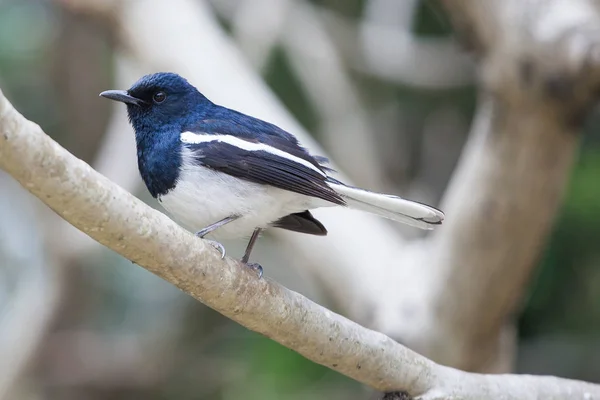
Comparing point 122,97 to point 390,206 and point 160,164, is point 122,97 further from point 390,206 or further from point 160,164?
point 390,206

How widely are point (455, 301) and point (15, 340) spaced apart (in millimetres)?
2074

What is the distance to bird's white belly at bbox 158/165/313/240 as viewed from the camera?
173 cm

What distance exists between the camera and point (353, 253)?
3.35 m

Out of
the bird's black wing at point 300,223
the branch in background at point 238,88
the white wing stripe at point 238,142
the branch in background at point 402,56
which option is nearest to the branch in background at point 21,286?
the branch in background at point 238,88

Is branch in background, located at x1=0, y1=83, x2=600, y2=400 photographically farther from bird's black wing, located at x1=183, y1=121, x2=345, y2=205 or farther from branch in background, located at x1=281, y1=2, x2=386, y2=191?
branch in background, located at x1=281, y1=2, x2=386, y2=191

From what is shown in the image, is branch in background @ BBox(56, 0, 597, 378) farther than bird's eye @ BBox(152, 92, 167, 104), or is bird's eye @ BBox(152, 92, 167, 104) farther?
branch in background @ BBox(56, 0, 597, 378)

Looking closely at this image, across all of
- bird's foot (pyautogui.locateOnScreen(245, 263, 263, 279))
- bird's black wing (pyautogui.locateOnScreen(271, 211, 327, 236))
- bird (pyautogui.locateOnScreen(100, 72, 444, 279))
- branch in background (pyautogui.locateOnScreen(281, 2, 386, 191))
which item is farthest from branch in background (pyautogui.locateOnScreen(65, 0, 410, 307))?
bird's foot (pyautogui.locateOnScreen(245, 263, 263, 279))

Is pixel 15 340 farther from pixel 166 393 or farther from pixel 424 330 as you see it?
pixel 424 330

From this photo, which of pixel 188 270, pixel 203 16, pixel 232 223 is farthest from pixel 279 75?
pixel 188 270

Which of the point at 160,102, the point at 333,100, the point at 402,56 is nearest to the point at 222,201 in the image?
the point at 160,102

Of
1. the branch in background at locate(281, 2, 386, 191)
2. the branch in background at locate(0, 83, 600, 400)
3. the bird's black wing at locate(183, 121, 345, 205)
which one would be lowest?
the branch in background at locate(0, 83, 600, 400)

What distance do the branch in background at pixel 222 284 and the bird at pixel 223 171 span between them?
4.5 inches

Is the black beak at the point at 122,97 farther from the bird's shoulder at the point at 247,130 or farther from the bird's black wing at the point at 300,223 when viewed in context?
the bird's black wing at the point at 300,223

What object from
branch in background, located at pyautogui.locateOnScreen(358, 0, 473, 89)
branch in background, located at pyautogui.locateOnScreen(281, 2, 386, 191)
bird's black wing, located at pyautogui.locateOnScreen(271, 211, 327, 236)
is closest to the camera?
bird's black wing, located at pyautogui.locateOnScreen(271, 211, 327, 236)
